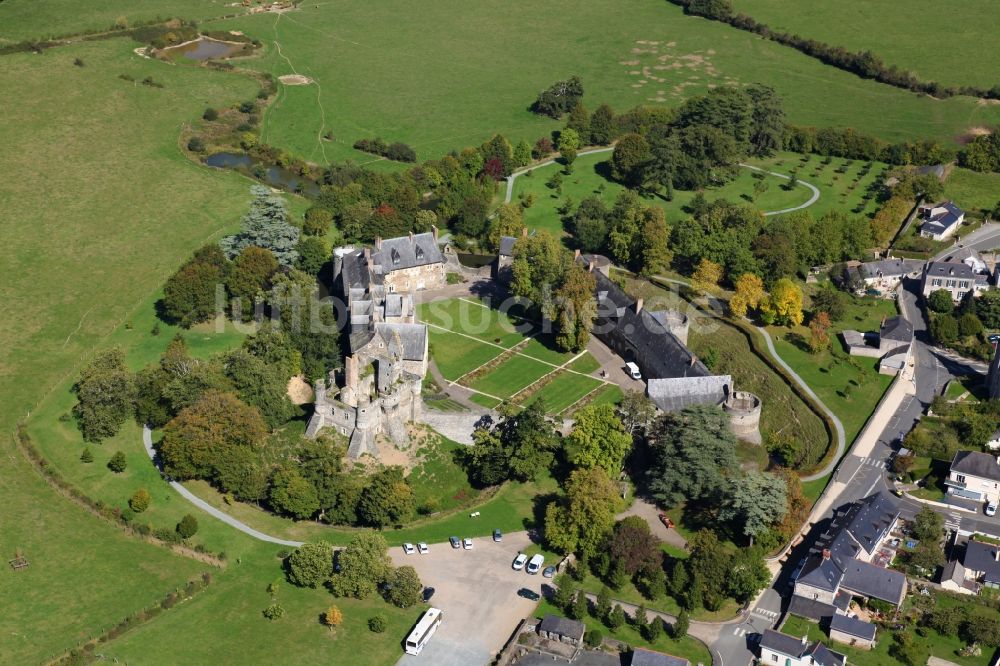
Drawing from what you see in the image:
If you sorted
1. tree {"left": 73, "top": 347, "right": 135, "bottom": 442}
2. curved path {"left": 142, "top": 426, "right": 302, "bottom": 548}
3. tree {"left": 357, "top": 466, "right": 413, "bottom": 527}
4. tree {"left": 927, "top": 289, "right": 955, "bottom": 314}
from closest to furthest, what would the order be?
curved path {"left": 142, "top": 426, "right": 302, "bottom": 548} < tree {"left": 357, "top": 466, "right": 413, "bottom": 527} < tree {"left": 73, "top": 347, "right": 135, "bottom": 442} < tree {"left": 927, "top": 289, "right": 955, "bottom": 314}

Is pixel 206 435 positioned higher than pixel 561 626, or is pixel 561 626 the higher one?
pixel 206 435

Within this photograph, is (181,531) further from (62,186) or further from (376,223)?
(62,186)

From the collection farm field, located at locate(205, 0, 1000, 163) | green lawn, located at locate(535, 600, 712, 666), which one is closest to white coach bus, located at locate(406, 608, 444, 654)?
green lawn, located at locate(535, 600, 712, 666)

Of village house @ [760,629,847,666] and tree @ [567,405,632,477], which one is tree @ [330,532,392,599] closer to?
tree @ [567,405,632,477]

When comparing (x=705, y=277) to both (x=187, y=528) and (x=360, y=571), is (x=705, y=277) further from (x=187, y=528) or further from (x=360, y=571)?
(x=187, y=528)

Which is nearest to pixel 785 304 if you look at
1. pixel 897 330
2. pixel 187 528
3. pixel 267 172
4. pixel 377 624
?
pixel 897 330

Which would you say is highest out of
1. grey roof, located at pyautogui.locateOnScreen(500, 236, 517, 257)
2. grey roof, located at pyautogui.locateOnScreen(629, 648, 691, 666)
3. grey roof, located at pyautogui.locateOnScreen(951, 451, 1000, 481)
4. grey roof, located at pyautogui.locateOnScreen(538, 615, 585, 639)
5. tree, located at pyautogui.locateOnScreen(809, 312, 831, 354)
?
grey roof, located at pyautogui.locateOnScreen(951, 451, 1000, 481)

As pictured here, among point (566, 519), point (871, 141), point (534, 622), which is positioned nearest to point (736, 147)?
point (871, 141)
